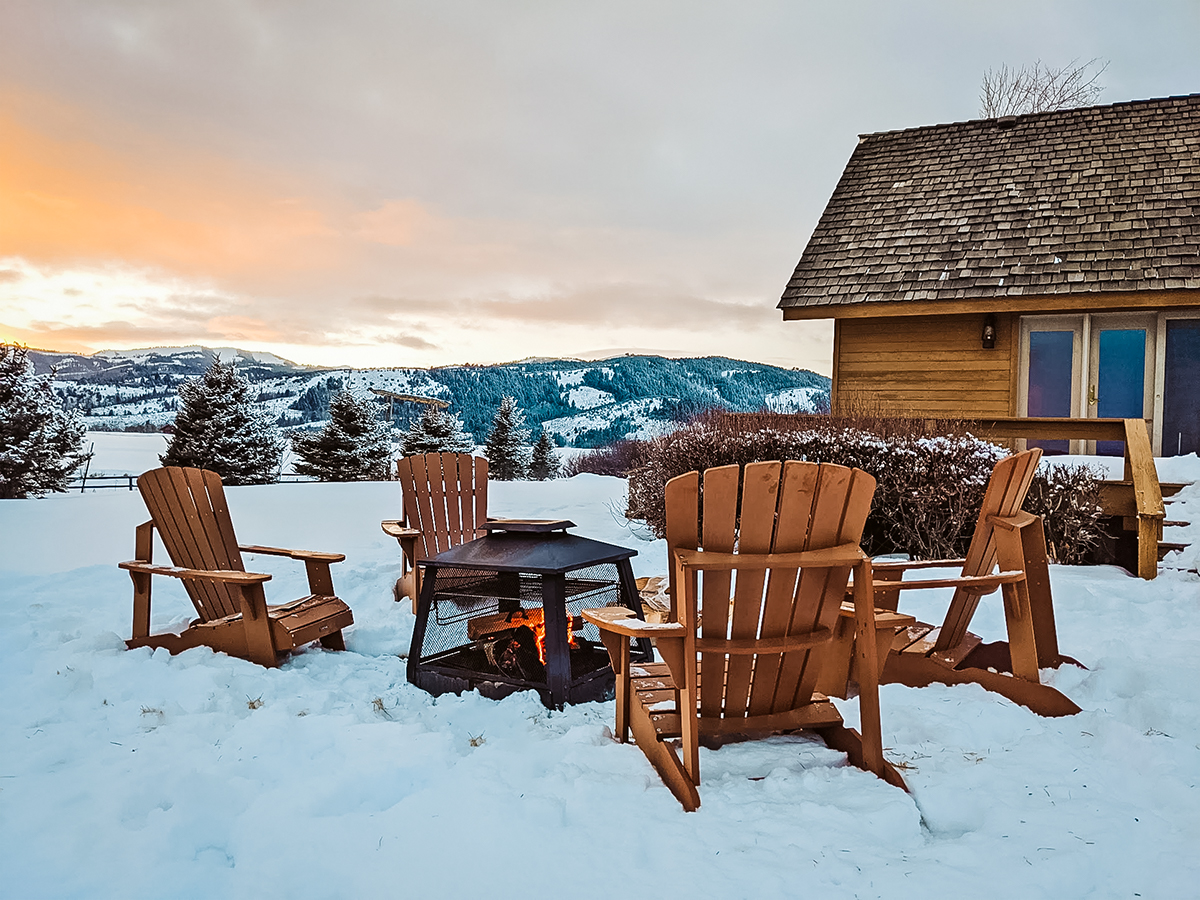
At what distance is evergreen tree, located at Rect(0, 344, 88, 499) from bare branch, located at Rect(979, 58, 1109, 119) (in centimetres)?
1986

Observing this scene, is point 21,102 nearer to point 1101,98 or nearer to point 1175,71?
point 1175,71

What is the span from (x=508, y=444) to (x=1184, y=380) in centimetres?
2152

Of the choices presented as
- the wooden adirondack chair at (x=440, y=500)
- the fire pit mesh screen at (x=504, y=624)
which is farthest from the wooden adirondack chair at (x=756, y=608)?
the wooden adirondack chair at (x=440, y=500)

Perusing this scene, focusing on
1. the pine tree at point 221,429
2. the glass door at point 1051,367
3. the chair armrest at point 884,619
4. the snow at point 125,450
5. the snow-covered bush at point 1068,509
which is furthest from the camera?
the snow at point 125,450

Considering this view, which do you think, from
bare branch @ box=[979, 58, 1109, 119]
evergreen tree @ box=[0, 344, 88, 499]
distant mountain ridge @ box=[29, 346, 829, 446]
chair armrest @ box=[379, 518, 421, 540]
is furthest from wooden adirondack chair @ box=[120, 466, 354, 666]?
distant mountain ridge @ box=[29, 346, 829, 446]

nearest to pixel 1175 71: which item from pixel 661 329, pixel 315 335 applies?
pixel 661 329

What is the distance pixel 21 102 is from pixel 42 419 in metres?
10.4

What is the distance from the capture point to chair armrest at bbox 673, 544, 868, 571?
2.17 m

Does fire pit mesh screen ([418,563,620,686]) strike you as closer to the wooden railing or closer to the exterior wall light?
the wooden railing

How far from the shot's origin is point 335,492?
1131 cm

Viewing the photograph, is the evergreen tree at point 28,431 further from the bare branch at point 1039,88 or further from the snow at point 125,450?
the bare branch at point 1039,88

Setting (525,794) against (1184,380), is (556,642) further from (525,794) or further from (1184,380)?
(1184,380)

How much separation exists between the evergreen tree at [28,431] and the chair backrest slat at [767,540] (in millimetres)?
→ 16135

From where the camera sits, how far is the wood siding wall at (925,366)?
8.97 m
